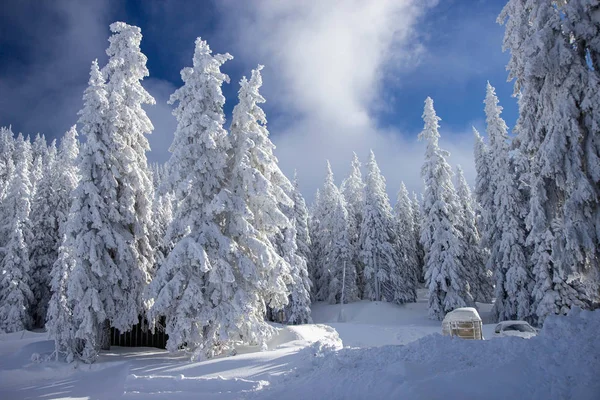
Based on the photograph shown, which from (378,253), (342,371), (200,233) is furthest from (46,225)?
(342,371)

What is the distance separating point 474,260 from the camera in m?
37.5

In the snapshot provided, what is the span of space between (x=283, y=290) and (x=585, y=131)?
43.6ft

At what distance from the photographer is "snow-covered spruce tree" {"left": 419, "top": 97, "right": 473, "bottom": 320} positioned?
1229 inches

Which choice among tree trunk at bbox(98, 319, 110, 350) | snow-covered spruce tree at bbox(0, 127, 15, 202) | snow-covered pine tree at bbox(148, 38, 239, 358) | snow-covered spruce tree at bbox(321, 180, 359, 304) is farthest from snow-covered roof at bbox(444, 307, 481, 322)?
snow-covered spruce tree at bbox(0, 127, 15, 202)

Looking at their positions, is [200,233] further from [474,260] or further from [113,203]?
[474,260]

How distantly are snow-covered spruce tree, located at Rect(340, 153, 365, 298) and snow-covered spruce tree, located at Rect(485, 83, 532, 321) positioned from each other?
666 inches

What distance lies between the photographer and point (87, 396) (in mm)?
13422

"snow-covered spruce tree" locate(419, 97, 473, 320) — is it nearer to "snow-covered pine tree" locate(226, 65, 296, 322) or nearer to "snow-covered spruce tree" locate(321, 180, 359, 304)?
"snow-covered spruce tree" locate(321, 180, 359, 304)

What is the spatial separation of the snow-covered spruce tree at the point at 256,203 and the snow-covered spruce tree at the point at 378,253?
2368 centimetres

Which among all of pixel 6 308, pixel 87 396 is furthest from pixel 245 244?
pixel 6 308

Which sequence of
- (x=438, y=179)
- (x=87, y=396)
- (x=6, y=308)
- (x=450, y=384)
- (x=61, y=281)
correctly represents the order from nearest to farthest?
(x=450, y=384)
(x=87, y=396)
(x=61, y=281)
(x=6, y=308)
(x=438, y=179)

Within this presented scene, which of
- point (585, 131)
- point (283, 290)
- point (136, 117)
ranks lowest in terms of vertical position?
point (283, 290)

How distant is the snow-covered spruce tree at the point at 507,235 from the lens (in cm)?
2703

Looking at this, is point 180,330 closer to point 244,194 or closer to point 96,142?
point 244,194
